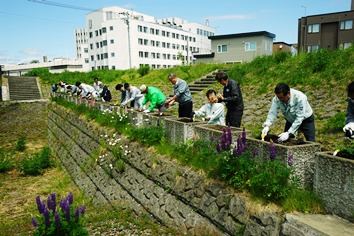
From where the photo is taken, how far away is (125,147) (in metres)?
7.43

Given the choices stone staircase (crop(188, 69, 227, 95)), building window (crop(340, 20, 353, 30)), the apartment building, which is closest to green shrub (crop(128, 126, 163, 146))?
stone staircase (crop(188, 69, 227, 95))

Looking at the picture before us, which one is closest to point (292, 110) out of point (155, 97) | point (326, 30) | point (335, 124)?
point (155, 97)

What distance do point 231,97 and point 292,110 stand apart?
1833 millimetres

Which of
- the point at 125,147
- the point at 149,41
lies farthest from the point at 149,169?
the point at 149,41

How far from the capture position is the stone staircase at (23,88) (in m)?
28.7

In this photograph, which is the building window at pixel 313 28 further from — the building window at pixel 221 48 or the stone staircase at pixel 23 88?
the stone staircase at pixel 23 88

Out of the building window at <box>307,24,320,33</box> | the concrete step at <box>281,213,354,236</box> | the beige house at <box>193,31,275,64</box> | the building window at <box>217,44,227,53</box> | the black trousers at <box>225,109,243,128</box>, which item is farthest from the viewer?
the building window at <box>307,24,320,33</box>

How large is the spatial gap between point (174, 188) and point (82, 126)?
7771mm

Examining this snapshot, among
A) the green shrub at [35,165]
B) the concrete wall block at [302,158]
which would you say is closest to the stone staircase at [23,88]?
the green shrub at [35,165]

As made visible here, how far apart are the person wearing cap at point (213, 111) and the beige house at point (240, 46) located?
26764 millimetres

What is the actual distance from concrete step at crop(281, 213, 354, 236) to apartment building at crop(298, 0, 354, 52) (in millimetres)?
36075

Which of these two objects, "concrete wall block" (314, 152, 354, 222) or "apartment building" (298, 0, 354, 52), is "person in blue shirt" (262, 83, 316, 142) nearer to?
"concrete wall block" (314, 152, 354, 222)

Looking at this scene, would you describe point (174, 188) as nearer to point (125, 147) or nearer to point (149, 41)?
point (125, 147)

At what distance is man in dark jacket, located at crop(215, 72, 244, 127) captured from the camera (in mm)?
5896
